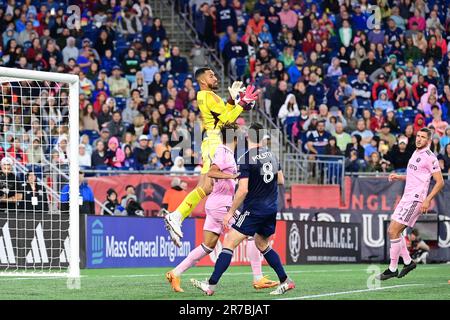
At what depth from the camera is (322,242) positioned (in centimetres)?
2736

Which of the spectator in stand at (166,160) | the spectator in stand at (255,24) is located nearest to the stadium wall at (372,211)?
the spectator in stand at (166,160)

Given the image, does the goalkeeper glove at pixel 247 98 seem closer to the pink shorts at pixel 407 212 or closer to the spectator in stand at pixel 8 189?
the pink shorts at pixel 407 212

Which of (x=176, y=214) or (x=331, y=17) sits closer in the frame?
(x=176, y=214)

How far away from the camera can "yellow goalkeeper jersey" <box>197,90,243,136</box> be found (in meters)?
15.8

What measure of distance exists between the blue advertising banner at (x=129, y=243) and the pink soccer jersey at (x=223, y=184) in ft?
23.6

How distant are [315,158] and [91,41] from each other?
7183 mm

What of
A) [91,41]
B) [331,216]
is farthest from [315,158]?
[91,41]

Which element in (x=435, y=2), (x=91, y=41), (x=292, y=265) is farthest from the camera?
(x=435, y=2)

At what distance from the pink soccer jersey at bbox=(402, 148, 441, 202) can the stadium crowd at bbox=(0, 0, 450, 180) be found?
32.2ft

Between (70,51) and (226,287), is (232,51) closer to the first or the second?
(70,51)

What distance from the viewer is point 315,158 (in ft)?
96.3

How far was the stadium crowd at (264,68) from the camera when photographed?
28.3 meters

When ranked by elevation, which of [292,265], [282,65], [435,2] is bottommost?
[292,265]

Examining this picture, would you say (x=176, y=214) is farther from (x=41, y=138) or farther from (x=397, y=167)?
(x=397, y=167)
